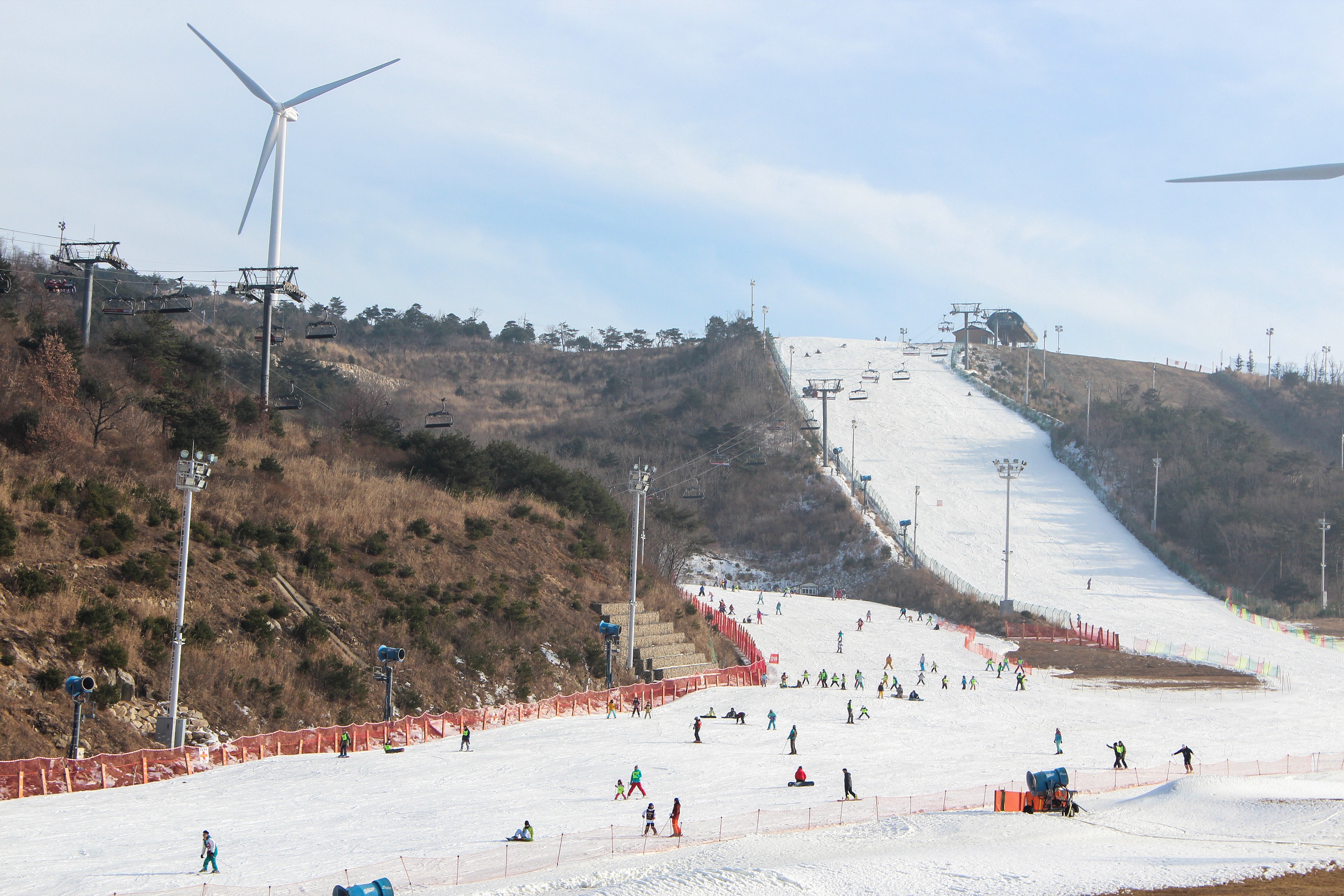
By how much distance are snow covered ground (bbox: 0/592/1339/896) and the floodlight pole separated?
6.66 ft

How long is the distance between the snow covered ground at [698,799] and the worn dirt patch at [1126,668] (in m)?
4.89

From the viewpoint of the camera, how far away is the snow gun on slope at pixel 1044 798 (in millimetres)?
24953

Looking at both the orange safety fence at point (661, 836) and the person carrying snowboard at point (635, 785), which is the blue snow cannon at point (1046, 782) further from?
the person carrying snowboard at point (635, 785)

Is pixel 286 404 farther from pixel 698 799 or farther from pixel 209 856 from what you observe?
pixel 209 856

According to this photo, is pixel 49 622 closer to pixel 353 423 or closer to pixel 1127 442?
pixel 353 423

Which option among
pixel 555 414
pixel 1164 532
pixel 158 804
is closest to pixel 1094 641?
pixel 1164 532

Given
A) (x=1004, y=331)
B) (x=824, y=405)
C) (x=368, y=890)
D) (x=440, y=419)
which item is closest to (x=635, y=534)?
(x=368, y=890)

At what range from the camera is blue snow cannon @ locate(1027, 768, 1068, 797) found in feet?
82.1

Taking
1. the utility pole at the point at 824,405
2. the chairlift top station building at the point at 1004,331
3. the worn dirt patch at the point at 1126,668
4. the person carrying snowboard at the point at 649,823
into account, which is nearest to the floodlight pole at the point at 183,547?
the person carrying snowboard at the point at 649,823

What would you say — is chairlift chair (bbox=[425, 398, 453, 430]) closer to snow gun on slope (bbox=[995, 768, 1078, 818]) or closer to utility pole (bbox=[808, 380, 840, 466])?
utility pole (bbox=[808, 380, 840, 466])

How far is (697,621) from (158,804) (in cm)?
3247

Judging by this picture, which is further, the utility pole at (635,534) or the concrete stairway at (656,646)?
the concrete stairway at (656,646)

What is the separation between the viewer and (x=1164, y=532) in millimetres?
89188

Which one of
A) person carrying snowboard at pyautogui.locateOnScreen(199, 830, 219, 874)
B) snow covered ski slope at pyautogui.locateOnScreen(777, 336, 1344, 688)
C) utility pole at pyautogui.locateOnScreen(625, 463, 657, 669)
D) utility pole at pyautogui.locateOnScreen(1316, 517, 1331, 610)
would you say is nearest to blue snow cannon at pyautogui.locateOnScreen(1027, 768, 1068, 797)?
person carrying snowboard at pyautogui.locateOnScreen(199, 830, 219, 874)
